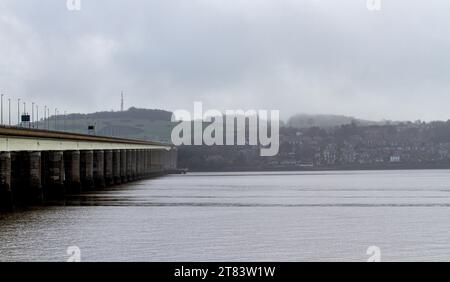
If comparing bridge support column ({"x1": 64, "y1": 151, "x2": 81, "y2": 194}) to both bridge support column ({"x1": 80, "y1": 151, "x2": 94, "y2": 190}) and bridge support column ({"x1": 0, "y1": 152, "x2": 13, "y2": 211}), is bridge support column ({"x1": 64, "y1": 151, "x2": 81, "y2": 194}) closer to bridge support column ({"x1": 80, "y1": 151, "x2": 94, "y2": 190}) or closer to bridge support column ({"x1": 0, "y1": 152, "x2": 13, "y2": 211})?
bridge support column ({"x1": 80, "y1": 151, "x2": 94, "y2": 190})

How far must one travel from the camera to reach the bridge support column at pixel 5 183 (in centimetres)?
8959

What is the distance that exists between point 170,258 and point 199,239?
10239 millimetres

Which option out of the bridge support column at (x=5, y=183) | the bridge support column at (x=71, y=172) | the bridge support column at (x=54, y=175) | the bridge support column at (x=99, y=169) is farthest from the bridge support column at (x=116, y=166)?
the bridge support column at (x=5, y=183)

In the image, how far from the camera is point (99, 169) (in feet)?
528

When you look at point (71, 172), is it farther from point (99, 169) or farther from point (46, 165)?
point (99, 169)

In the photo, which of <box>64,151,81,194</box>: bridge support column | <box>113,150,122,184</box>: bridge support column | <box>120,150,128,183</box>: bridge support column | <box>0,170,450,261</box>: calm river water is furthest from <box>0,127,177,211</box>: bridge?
<box>120,150,128,183</box>: bridge support column

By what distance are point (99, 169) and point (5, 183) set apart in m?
70.8

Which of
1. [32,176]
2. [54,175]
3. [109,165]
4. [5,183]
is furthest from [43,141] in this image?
[109,165]

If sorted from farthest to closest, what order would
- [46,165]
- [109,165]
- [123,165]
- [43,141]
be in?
[123,165], [109,165], [46,165], [43,141]

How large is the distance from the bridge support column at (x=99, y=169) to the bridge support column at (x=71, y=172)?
23.4 metres

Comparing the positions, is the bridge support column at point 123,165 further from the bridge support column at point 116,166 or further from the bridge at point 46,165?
the bridge at point 46,165

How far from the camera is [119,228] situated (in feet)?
227
